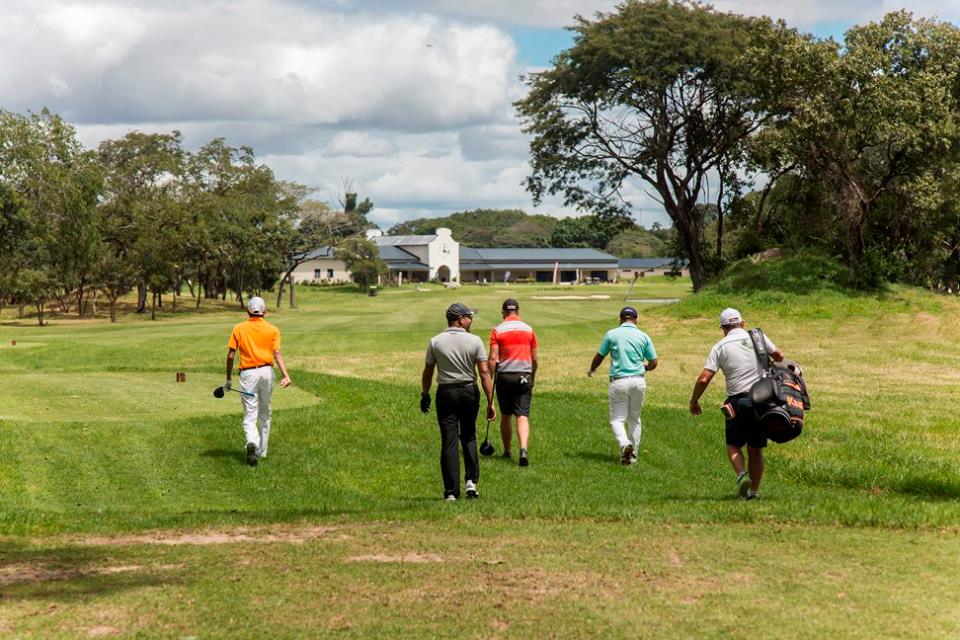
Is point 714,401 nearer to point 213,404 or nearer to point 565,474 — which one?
point 565,474

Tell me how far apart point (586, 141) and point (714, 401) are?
3756 cm

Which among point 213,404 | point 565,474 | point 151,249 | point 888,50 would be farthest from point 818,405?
point 151,249

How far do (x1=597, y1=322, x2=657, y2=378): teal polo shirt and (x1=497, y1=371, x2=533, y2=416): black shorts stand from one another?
1139 mm

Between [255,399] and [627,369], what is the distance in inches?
207

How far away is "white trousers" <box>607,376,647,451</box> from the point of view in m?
15.0

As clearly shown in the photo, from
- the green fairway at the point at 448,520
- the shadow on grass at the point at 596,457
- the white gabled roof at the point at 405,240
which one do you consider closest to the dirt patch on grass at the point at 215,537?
the green fairway at the point at 448,520

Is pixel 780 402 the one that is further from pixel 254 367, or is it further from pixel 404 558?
pixel 254 367

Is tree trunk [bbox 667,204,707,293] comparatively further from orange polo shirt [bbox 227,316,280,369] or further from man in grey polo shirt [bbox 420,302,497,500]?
man in grey polo shirt [bbox 420,302,497,500]

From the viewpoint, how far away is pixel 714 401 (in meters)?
22.5

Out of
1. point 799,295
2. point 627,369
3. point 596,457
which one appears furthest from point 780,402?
point 799,295

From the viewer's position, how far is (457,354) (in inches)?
476

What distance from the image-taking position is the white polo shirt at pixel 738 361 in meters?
11.9

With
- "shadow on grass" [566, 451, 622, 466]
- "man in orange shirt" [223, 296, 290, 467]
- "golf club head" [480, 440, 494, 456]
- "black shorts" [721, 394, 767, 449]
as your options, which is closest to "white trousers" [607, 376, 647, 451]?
"shadow on grass" [566, 451, 622, 466]

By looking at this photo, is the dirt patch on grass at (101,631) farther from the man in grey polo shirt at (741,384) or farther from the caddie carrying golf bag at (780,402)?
the man in grey polo shirt at (741,384)
